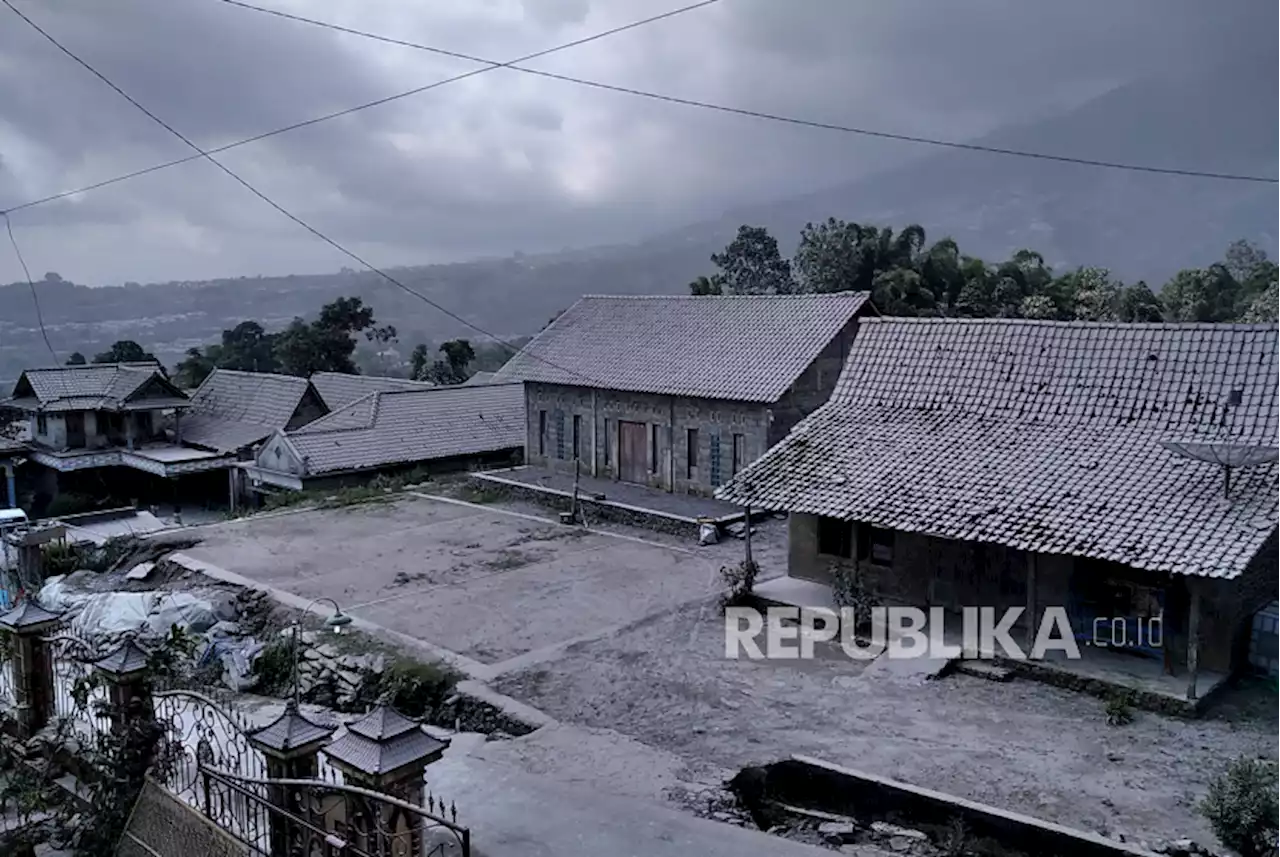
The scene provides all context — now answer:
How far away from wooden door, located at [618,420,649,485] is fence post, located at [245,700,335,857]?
18993 millimetres

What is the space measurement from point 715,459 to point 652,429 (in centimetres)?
223

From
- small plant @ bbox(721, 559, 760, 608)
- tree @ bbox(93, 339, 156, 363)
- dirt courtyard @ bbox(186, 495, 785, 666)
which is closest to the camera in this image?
dirt courtyard @ bbox(186, 495, 785, 666)

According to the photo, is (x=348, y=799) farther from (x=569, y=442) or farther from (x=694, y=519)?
(x=569, y=442)

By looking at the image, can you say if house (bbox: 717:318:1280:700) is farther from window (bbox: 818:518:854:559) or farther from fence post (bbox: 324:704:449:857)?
fence post (bbox: 324:704:449:857)

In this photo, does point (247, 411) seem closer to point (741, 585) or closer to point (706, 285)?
point (706, 285)

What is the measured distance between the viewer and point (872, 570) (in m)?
16.3

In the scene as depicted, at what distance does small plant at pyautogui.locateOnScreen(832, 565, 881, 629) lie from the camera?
15273mm

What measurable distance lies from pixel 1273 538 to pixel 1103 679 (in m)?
3.04

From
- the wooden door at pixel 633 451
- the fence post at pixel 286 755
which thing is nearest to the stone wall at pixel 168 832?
the fence post at pixel 286 755

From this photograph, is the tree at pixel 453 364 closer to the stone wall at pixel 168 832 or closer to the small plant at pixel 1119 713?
the small plant at pixel 1119 713

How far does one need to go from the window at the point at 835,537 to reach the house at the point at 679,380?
6310 mm

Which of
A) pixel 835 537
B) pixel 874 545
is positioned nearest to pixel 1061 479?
pixel 874 545

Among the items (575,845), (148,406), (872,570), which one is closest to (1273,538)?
(872,570)

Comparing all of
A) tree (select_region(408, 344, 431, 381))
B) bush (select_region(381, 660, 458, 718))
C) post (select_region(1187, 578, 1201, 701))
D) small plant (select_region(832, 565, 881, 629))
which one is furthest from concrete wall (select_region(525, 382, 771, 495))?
tree (select_region(408, 344, 431, 381))
